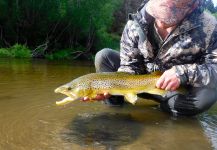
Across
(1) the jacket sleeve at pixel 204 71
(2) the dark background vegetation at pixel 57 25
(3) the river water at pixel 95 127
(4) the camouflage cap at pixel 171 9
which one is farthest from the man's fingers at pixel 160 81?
(2) the dark background vegetation at pixel 57 25

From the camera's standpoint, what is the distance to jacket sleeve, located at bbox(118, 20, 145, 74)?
13.2ft

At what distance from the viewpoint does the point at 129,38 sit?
4059mm

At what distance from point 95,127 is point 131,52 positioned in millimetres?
1000

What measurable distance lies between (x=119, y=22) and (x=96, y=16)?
519 inches

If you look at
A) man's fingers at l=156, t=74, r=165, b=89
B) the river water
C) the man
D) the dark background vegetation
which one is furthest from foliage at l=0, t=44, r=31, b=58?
man's fingers at l=156, t=74, r=165, b=89

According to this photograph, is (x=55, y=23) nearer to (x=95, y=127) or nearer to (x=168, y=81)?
(x=95, y=127)

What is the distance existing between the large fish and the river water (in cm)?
30

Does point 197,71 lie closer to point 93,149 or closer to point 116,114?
point 116,114

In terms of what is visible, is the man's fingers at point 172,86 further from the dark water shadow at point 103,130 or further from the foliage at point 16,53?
the foliage at point 16,53

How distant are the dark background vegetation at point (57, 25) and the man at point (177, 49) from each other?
20988 millimetres

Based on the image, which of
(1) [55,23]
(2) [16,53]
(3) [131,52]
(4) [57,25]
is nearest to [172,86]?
(3) [131,52]

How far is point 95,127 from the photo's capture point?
3490 millimetres

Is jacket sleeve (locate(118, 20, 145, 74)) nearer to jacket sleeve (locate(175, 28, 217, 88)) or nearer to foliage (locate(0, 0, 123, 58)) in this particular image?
jacket sleeve (locate(175, 28, 217, 88))

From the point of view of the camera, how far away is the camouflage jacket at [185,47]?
3.66 metres
